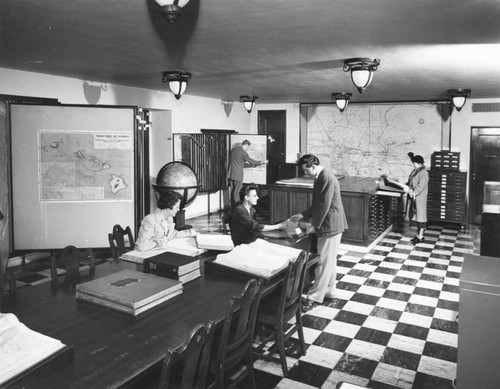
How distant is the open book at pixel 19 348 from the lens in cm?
195

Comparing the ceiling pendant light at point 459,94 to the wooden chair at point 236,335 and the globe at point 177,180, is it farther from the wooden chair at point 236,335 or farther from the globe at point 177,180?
the wooden chair at point 236,335

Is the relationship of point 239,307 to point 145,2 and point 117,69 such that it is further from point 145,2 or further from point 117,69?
point 117,69

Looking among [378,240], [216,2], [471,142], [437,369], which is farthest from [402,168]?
[216,2]

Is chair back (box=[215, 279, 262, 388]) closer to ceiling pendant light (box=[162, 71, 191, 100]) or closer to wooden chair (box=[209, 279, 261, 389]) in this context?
wooden chair (box=[209, 279, 261, 389])

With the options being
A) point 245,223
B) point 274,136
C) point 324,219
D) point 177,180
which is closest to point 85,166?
point 177,180

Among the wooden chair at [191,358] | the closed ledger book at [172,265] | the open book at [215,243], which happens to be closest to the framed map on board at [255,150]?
the open book at [215,243]

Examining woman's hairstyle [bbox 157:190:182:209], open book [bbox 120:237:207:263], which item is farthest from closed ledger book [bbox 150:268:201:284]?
woman's hairstyle [bbox 157:190:182:209]

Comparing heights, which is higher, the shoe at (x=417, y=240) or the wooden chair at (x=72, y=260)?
the wooden chair at (x=72, y=260)

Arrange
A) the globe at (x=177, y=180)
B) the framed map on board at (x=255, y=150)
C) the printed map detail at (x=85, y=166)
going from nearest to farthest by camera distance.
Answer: the printed map detail at (x=85, y=166), the globe at (x=177, y=180), the framed map on board at (x=255, y=150)

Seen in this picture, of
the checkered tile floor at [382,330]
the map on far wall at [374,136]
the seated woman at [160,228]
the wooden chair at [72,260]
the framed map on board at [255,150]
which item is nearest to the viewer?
the wooden chair at [72,260]

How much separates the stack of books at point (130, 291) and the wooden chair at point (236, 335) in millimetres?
446

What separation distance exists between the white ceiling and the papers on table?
71.1 inches

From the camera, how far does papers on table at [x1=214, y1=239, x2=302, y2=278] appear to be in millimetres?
3430

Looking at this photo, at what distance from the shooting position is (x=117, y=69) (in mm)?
6406
